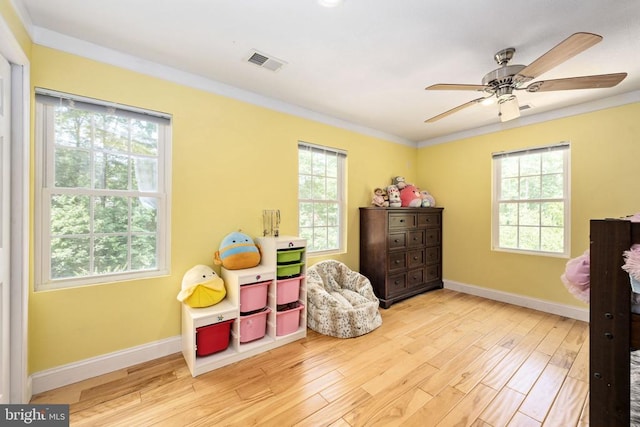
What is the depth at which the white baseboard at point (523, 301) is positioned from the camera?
2938mm

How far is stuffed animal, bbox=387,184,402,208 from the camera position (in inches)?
146

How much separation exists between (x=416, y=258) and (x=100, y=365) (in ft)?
11.7

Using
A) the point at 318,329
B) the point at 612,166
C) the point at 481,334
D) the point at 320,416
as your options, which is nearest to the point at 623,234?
the point at 320,416

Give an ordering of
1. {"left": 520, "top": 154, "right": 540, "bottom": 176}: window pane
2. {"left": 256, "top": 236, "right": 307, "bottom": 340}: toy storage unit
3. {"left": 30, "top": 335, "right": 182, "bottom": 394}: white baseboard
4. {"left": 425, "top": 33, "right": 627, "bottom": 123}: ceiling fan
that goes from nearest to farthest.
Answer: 1. {"left": 425, "top": 33, "right": 627, "bottom": 123}: ceiling fan
2. {"left": 30, "top": 335, "right": 182, "bottom": 394}: white baseboard
3. {"left": 256, "top": 236, "right": 307, "bottom": 340}: toy storage unit
4. {"left": 520, "top": 154, "right": 540, "bottom": 176}: window pane

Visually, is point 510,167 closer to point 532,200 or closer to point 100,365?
point 532,200

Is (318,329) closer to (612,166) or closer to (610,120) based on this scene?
(612,166)

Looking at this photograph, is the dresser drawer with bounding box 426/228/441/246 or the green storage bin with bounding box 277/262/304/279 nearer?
the green storage bin with bounding box 277/262/304/279

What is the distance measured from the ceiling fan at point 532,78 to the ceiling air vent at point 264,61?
4.04ft

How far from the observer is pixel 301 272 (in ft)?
8.56

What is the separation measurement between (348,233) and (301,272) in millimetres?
1165

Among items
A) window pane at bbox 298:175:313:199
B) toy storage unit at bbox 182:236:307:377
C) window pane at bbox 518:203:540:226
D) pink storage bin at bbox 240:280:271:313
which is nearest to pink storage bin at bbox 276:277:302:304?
toy storage unit at bbox 182:236:307:377

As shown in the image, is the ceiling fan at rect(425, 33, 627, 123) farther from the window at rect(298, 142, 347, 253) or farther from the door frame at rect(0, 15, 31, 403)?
the door frame at rect(0, 15, 31, 403)

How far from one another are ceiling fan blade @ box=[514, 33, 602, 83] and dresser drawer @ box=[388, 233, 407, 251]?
208 cm
